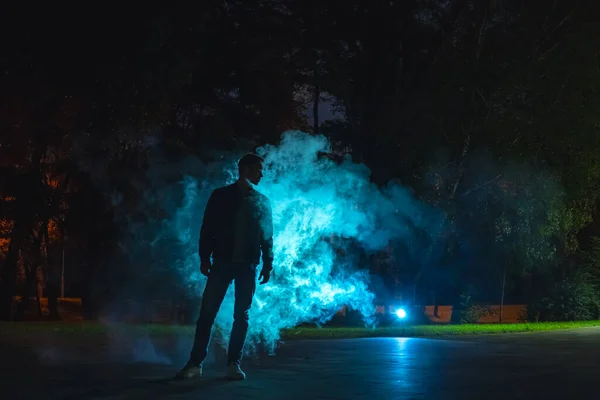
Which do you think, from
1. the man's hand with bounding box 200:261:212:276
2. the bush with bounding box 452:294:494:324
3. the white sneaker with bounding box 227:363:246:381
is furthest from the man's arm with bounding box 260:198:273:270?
the bush with bounding box 452:294:494:324

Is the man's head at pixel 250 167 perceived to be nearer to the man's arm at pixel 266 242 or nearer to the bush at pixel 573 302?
the man's arm at pixel 266 242

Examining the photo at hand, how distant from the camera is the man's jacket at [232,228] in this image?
867 centimetres

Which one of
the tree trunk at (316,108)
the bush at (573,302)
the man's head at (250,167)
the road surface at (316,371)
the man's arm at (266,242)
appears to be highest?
the tree trunk at (316,108)

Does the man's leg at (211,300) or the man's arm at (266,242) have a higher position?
the man's arm at (266,242)

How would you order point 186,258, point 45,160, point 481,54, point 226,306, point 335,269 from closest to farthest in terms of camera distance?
point 226,306, point 186,258, point 335,269, point 481,54, point 45,160

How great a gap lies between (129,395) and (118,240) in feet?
61.2

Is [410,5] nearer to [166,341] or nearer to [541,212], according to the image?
[541,212]

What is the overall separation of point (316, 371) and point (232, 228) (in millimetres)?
1843

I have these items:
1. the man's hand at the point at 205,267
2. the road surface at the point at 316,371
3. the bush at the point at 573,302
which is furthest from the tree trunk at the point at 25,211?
the man's hand at the point at 205,267

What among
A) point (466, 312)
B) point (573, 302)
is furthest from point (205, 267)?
point (466, 312)

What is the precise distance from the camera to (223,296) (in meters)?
8.70

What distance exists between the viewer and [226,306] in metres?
11.1

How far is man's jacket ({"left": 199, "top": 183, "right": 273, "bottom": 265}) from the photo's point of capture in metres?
8.67

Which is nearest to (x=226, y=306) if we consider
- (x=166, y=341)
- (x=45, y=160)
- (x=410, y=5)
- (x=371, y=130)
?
(x=166, y=341)
